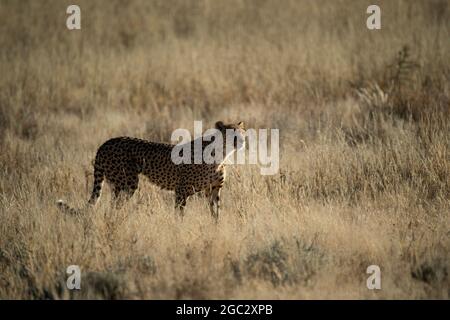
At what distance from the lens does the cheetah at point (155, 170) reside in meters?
6.19

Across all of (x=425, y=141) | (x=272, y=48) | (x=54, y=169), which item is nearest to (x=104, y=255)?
(x=54, y=169)

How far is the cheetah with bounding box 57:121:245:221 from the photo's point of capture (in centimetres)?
619

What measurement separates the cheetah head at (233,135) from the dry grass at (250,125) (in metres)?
0.61

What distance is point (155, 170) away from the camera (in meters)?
6.31

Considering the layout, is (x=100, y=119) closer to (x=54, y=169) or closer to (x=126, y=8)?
(x=54, y=169)

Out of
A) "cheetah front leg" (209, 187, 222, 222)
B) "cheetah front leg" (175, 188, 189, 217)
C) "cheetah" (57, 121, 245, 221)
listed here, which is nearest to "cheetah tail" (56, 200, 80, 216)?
"cheetah" (57, 121, 245, 221)

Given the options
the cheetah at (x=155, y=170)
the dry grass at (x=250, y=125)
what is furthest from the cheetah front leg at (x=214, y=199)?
the dry grass at (x=250, y=125)

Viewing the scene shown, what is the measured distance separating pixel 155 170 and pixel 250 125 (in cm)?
334

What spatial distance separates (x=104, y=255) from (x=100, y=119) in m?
5.14

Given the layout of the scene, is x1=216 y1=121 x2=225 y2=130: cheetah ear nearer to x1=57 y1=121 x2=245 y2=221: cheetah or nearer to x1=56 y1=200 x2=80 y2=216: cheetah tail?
x1=57 y1=121 x2=245 y2=221: cheetah

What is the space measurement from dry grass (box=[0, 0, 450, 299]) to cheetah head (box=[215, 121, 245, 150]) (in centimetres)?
61

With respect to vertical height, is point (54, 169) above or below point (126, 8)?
below

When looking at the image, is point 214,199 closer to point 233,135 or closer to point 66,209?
point 233,135
